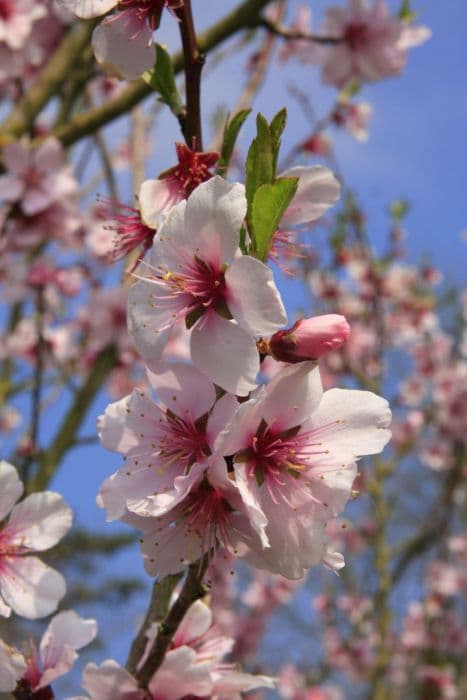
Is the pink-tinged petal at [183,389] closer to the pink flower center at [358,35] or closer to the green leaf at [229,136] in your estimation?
the green leaf at [229,136]

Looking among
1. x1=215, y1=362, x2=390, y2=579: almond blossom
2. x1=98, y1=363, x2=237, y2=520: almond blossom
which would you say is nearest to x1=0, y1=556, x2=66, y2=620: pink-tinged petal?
x1=98, y1=363, x2=237, y2=520: almond blossom

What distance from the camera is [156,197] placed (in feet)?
3.17

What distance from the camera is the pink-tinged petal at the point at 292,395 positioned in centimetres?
79

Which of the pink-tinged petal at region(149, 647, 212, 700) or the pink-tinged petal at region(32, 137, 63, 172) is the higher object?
the pink-tinged petal at region(32, 137, 63, 172)

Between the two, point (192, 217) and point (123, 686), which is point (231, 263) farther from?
point (123, 686)

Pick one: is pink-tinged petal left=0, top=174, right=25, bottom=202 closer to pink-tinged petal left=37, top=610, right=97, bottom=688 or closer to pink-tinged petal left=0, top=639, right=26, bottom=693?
pink-tinged petal left=37, top=610, right=97, bottom=688

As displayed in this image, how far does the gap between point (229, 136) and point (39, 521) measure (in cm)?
57

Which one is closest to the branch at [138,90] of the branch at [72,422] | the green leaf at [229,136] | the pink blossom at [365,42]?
the pink blossom at [365,42]

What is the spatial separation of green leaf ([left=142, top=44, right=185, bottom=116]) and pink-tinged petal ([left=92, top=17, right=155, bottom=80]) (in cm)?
2

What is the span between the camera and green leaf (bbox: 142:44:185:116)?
97 centimetres

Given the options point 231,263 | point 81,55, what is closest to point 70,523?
point 231,263

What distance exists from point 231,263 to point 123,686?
1.70 ft

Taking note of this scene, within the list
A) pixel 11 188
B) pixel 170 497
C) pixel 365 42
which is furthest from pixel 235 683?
pixel 365 42

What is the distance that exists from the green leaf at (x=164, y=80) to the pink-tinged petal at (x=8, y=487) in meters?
0.50
